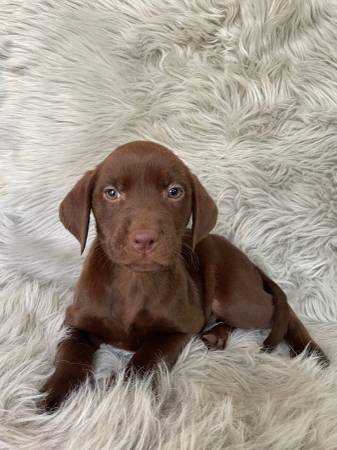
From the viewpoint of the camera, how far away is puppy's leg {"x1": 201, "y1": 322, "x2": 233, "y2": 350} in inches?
66.3

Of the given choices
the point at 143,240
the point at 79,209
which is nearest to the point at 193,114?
the point at 79,209

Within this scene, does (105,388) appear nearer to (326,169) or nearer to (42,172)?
(42,172)

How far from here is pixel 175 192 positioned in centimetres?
150

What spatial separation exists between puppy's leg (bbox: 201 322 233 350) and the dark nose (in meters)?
0.44

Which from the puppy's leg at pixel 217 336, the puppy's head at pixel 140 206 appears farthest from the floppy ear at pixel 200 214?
the puppy's leg at pixel 217 336

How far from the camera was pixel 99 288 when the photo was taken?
5.25 ft

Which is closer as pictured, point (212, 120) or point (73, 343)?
point (73, 343)

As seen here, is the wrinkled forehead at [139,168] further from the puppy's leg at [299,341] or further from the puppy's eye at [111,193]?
the puppy's leg at [299,341]

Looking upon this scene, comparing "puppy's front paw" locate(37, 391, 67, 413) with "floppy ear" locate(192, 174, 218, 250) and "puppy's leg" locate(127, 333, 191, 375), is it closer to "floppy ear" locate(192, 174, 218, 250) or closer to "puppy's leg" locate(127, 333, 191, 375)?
"puppy's leg" locate(127, 333, 191, 375)

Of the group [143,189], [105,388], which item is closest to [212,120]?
[143,189]

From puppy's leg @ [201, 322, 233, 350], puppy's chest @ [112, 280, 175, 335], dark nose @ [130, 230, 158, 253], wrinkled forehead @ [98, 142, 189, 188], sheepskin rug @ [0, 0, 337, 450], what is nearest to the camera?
dark nose @ [130, 230, 158, 253]

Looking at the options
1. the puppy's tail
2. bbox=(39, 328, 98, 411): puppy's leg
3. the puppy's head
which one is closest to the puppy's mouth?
the puppy's head

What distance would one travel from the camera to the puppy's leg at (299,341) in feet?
5.62

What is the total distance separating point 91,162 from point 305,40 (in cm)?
77
